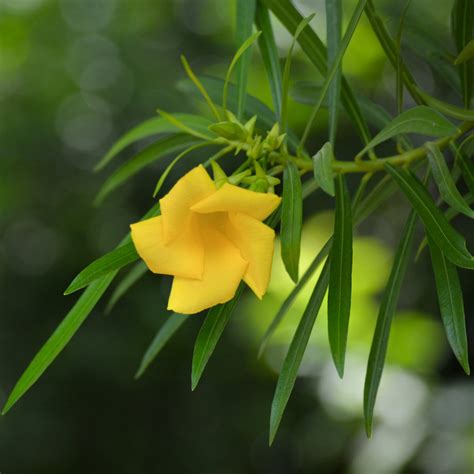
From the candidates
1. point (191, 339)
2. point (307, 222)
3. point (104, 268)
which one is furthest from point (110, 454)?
point (104, 268)

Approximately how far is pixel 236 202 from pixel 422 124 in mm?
120

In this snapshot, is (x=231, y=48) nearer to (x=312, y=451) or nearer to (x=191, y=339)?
(x=191, y=339)

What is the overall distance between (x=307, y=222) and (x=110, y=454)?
2.86 ft

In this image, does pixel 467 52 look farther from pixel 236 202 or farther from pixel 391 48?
pixel 236 202

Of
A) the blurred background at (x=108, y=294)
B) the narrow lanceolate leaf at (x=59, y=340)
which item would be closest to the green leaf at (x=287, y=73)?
the narrow lanceolate leaf at (x=59, y=340)

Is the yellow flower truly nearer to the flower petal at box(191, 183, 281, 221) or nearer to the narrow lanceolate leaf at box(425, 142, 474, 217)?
the flower petal at box(191, 183, 281, 221)

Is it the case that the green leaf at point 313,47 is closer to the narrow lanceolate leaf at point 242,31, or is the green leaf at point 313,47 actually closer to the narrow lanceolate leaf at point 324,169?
the narrow lanceolate leaf at point 242,31

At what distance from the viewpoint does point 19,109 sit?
2279 mm

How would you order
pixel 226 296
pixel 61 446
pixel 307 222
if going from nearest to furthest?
1. pixel 226 296
2. pixel 307 222
3. pixel 61 446

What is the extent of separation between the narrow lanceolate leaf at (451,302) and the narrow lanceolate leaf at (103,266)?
0.60ft

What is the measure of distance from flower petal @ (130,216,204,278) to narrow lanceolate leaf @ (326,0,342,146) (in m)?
0.16

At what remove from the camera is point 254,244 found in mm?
431

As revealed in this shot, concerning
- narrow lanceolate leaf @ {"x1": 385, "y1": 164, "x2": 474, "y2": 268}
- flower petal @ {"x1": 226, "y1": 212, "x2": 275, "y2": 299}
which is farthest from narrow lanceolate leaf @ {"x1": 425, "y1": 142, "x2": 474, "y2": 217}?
flower petal @ {"x1": 226, "y1": 212, "x2": 275, "y2": 299}

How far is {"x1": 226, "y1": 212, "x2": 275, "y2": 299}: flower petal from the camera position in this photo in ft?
1.41
